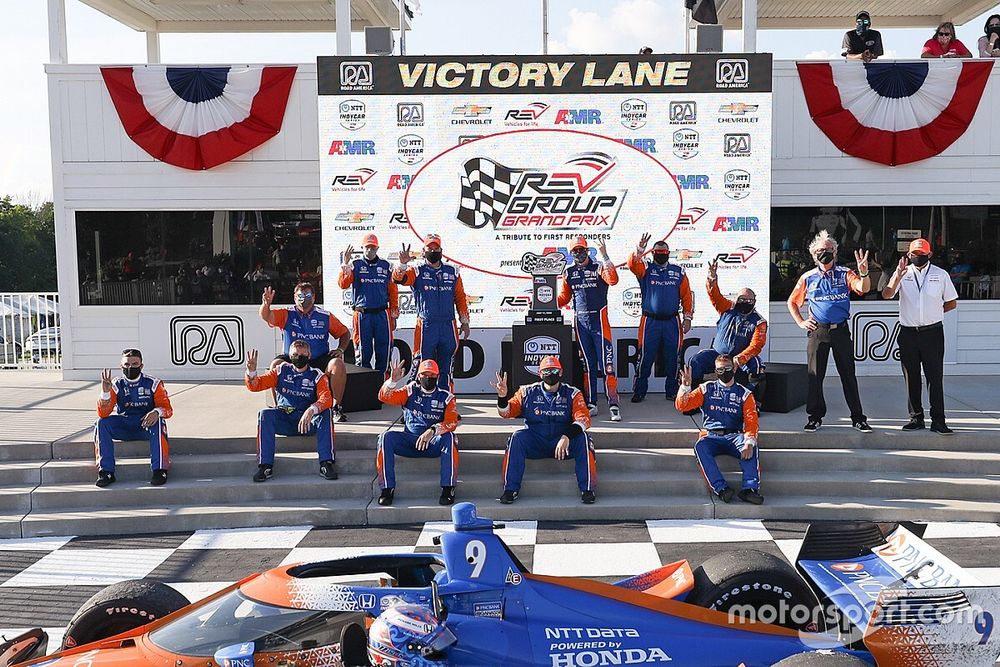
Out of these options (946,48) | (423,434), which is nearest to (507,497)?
(423,434)

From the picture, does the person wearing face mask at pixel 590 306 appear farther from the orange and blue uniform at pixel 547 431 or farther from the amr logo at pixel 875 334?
the amr logo at pixel 875 334

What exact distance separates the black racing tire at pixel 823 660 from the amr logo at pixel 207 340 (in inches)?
413

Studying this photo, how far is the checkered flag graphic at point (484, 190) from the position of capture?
1169cm

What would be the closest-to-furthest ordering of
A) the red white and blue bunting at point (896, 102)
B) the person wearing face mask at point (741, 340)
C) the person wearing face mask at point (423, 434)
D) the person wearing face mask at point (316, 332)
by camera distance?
1. the person wearing face mask at point (423, 434)
2. the person wearing face mask at point (741, 340)
3. the person wearing face mask at point (316, 332)
4. the red white and blue bunting at point (896, 102)

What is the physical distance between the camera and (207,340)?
44.1 ft

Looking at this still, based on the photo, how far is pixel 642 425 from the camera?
32.1ft

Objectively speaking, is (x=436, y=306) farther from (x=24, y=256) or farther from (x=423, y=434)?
(x=24, y=256)

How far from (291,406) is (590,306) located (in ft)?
11.8

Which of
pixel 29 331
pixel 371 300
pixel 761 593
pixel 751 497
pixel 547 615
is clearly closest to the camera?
pixel 547 615

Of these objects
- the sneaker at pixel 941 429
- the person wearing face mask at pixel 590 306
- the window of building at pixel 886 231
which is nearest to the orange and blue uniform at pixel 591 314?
the person wearing face mask at pixel 590 306

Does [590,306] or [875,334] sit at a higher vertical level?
[590,306]

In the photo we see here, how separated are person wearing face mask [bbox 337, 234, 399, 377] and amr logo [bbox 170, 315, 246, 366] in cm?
309

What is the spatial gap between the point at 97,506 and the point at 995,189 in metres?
12.1

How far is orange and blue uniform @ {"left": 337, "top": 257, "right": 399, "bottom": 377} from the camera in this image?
35.6ft
